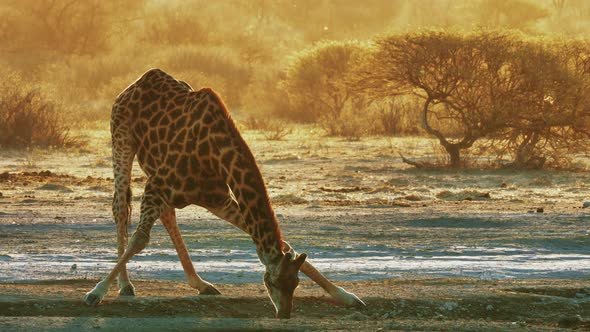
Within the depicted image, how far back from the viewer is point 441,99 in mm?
22781

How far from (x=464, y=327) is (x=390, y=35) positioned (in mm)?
16218

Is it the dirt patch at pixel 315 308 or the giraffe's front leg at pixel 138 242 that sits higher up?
the giraffe's front leg at pixel 138 242

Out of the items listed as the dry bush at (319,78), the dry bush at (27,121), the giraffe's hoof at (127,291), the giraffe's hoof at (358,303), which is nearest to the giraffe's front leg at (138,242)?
the giraffe's hoof at (127,291)

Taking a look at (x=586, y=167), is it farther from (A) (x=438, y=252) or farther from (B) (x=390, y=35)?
(A) (x=438, y=252)

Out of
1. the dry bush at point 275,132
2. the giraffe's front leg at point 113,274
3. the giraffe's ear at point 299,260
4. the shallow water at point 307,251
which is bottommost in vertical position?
the dry bush at point 275,132

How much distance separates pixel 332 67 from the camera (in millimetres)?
33969

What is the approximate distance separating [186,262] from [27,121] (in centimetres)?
1647

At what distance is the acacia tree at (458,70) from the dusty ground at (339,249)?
45.1 inches

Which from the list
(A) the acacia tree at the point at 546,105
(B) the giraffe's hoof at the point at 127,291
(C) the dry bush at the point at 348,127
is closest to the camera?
(B) the giraffe's hoof at the point at 127,291

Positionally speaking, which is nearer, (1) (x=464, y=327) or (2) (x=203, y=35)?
(1) (x=464, y=327)

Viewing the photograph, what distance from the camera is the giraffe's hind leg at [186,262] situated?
857cm

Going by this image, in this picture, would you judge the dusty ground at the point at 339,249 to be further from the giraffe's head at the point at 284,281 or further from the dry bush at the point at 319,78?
the dry bush at the point at 319,78

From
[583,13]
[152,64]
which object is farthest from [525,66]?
[583,13]

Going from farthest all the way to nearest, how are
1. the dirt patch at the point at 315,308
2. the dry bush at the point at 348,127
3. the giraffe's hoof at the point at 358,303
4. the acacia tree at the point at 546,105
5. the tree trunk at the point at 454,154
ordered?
1. the dry bush at the point at 348,127
2. the tree trunk at the point at 454,154
3. the acacia tree at the point at 546,105
4. the giraffe's hoof at the point at 358,303
5. the dirt patch at the point at 315,308
